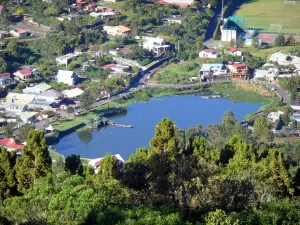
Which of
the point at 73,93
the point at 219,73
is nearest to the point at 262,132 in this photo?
the point at 73,93

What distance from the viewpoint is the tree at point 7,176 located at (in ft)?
30.4

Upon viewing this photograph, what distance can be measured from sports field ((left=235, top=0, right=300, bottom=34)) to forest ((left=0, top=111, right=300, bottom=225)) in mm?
17693

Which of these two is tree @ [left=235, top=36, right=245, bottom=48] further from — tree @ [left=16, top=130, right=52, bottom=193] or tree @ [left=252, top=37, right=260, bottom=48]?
tree @ [left=16, top=130, right=52, bottom=193]

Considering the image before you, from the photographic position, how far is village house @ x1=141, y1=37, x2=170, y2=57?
2364 centimetres

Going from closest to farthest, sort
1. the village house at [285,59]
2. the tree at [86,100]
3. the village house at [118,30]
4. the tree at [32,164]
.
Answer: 1. the tree at [32,164]
2. the tree at [86,100]
3. the village house at [285,59]
4. the village house at [118,30]

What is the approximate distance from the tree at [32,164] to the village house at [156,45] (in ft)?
47.6

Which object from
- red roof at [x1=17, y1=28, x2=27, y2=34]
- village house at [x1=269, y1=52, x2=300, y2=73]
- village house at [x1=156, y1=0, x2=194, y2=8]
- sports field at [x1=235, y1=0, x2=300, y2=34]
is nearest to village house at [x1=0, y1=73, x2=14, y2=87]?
red roof at [x1=17, y1=28, x2=27, y2=34]

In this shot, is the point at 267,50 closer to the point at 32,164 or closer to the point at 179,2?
the point at 179,2

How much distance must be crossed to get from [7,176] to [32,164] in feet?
1.35

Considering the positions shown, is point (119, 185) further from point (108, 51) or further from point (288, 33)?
point (288, 33)

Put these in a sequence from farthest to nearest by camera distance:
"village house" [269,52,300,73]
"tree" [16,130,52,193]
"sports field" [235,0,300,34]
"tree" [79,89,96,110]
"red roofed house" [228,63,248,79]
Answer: "sports field" [235,0,300,34]
"village house" [269,52,300,73]
"red roofed house" [228,63,248,79]
"tree" [79,89,96,110]
"tree" [16,130,52,193]

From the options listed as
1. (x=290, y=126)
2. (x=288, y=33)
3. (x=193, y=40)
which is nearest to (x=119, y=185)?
(x=290, y=126)

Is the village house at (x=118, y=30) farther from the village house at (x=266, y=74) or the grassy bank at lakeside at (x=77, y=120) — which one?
the grassy bank at lakeside at (x=77, y=120)

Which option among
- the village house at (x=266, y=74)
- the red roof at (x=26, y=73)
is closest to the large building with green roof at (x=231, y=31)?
the village house at (x=266, y=74)
